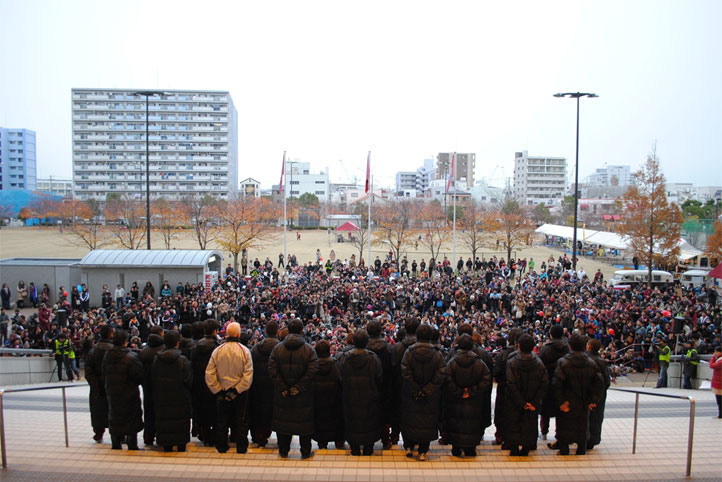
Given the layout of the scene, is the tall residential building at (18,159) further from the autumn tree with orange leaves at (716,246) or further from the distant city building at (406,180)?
the autumn tree with orange leaves at (716,246)

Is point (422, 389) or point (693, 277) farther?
point (693, 277)

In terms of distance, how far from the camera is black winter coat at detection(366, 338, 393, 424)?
15.8ft

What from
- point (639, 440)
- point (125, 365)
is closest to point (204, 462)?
point (125, 365)

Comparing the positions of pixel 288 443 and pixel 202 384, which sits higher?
pixel 202 384

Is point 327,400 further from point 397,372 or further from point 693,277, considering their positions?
point 693,277

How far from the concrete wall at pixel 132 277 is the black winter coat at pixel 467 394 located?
15.5 meters

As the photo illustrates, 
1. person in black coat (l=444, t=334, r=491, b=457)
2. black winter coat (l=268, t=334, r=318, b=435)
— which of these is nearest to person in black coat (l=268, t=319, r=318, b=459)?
black winter coat (l=268, t=334, r=318, b=435)

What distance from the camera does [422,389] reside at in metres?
4.46

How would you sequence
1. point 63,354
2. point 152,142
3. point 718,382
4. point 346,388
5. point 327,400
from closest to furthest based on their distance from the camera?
point 346,388
point 327,400
point 718,382
point 63,354
point 152,142

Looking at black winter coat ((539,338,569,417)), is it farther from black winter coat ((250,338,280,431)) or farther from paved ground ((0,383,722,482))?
black winter coat ((250,338,280,431))

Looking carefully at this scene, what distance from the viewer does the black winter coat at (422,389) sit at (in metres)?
4.43

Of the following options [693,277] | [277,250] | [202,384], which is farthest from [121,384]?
[277,250]

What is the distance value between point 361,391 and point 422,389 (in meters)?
0.55

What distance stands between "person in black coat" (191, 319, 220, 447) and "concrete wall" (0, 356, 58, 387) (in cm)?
803
